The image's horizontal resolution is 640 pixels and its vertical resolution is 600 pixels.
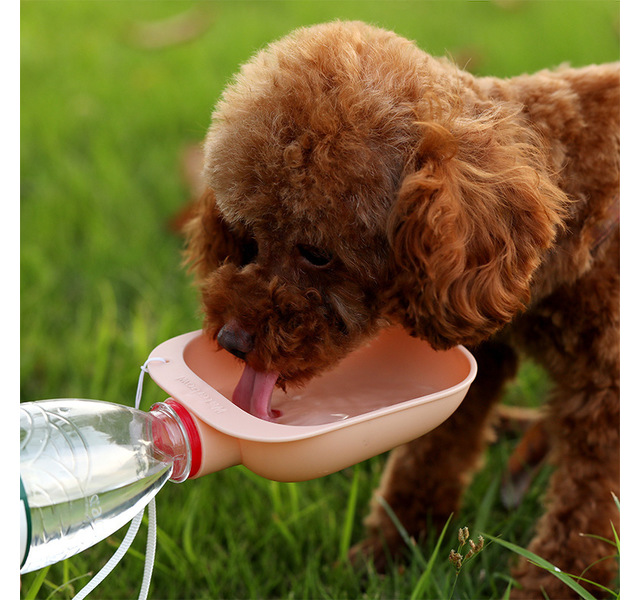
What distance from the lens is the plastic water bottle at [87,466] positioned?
131 cm

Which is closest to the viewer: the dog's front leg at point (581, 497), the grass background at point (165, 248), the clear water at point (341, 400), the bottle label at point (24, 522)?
the bottle label at point (24, 522)

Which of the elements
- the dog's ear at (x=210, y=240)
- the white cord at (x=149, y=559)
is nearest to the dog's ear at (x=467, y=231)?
the dog's ear at (x=210, y=240)

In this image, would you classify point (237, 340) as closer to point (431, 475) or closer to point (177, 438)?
point (177, 438)

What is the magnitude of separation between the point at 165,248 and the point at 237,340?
7.09 ft

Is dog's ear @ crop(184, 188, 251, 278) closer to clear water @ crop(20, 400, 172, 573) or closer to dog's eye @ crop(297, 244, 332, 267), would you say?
dog's eye @ crop(297, 244, 332, 267)

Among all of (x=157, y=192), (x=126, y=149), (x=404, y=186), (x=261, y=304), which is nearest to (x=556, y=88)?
(x=404, y=186)

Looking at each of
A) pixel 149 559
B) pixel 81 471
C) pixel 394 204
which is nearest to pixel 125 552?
pixel 149 559

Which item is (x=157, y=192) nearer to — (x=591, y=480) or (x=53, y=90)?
(x=53, y=90)

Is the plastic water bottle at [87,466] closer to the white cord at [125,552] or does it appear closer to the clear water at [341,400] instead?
the white cord at [125,552]

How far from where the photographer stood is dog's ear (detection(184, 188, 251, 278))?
171 centimetres

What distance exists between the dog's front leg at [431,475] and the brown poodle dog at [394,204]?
1.57 feet

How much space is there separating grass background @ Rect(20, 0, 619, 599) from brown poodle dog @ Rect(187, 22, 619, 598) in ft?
2.09

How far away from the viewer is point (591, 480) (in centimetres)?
185

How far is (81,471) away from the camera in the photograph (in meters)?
1.34
